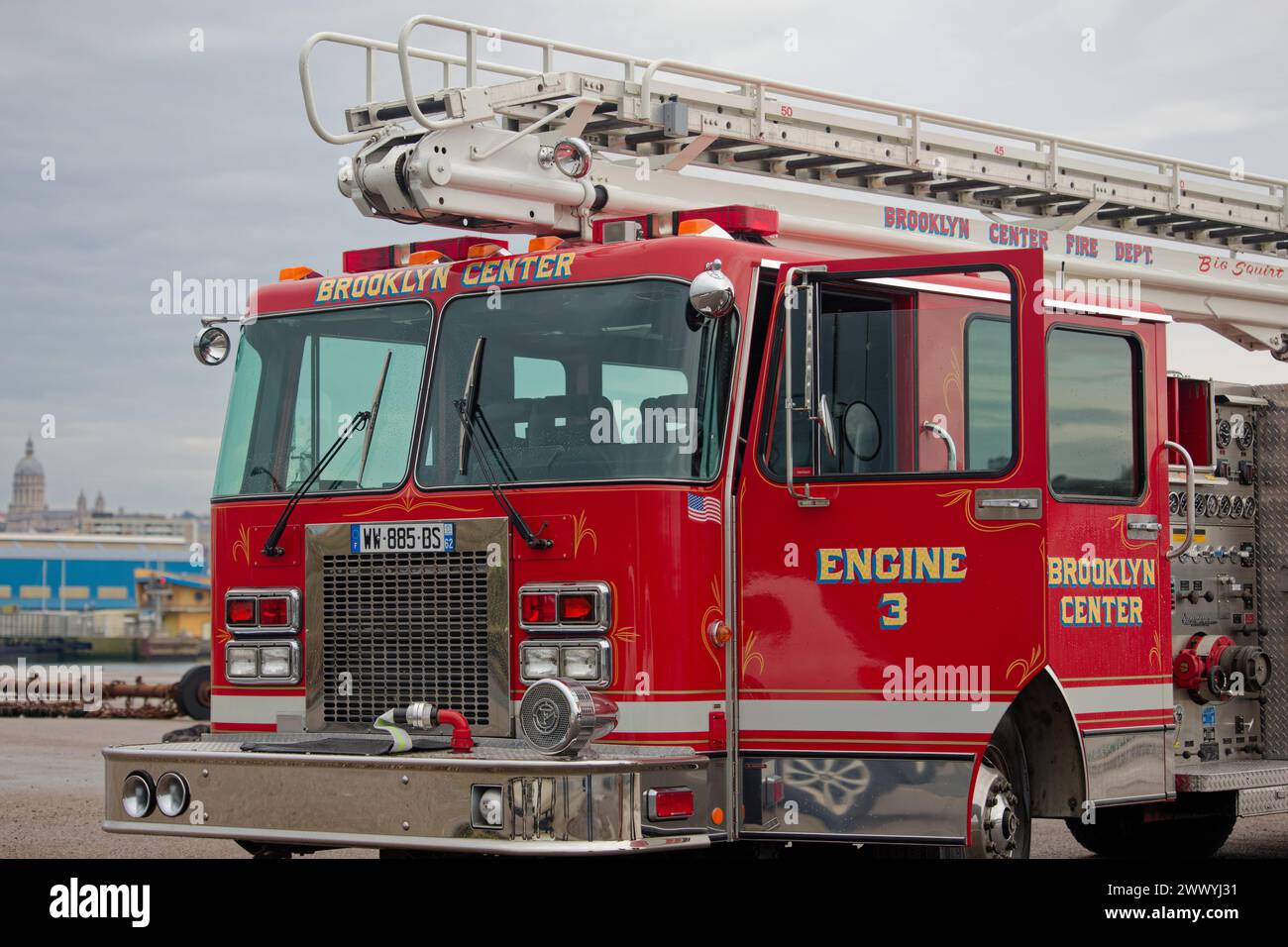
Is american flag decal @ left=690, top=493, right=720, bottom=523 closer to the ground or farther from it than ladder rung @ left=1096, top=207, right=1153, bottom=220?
closer to the ground

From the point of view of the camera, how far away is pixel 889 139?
9.45 meters

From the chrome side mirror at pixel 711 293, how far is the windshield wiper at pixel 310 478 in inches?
68.3

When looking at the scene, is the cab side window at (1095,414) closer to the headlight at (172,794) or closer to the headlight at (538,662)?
the headlight at (538,662)

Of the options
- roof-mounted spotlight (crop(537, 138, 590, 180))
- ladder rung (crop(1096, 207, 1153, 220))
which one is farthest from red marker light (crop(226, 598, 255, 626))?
ladder rung (crop(1096, 207, 1153, 220))

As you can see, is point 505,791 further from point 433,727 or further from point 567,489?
point 567,489

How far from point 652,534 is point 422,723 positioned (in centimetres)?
118

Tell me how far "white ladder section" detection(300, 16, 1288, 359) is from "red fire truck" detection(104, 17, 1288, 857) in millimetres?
35

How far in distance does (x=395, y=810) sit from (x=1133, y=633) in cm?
322

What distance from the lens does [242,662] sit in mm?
7930

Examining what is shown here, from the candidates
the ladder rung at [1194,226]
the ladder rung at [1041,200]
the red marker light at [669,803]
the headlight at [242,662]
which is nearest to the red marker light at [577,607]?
the red marker light at [669,803]

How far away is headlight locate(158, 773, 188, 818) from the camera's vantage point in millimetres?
7352

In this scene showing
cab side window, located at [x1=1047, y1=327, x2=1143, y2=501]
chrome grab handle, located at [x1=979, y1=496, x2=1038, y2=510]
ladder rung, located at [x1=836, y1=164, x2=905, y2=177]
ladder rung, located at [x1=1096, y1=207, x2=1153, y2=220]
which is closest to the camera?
chrome grab handle, located at [x1=979, y1=496, x2=1038, y2=510]

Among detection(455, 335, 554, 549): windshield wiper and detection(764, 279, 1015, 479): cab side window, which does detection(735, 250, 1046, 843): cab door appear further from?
detection(455, 335, 554, 549): windshield wiper
